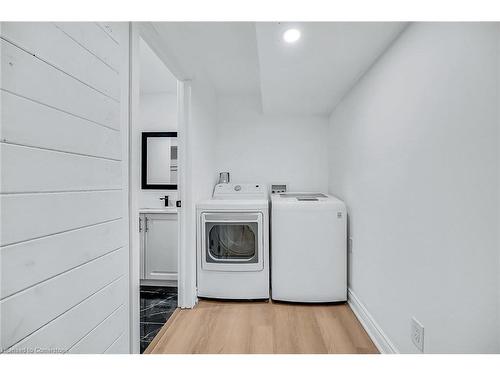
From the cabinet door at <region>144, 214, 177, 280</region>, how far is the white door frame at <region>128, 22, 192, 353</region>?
1.83ft

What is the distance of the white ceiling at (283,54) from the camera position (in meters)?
1.42

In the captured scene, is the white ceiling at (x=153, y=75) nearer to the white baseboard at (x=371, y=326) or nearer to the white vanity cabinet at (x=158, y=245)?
the white vanity cabinet at (x=158, y=245)

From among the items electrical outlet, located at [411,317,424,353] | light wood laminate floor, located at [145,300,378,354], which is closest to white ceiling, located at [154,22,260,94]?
electrical outlet, located at [411,317,424,353]

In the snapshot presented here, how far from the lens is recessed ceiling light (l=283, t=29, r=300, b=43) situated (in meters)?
1.40

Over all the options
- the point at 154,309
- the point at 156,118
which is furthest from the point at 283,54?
the point at 154,309

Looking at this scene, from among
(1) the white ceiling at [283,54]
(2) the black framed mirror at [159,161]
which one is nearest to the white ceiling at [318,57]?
(1) the white ceiling at [283,54]

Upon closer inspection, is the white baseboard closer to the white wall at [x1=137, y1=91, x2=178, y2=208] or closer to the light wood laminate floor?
the light wood laminate floor

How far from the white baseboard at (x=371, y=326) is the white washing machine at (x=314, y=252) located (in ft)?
0.34

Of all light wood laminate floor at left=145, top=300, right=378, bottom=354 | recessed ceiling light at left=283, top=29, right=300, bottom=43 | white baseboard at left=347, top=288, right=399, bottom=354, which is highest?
recessed ceiling light at left=283, top=29, right=300, bottom=43

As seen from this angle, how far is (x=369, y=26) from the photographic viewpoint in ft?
4.38

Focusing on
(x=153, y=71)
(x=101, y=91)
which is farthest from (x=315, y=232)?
(x=153, y=71)

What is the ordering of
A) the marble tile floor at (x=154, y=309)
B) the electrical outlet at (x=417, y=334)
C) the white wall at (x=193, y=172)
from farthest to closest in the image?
the white wall at (x=193, y=172)
the marble tile floor at (x=154, y=309)
the electrical outlet at (x=417, y=334)

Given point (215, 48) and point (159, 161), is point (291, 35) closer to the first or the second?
point (215, 48)

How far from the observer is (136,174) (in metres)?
1.29
